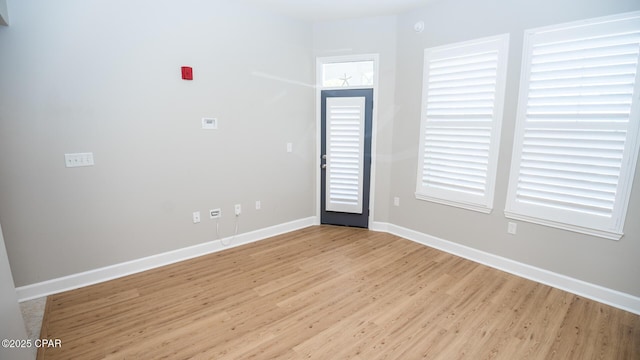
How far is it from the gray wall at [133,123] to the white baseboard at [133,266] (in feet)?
0.22

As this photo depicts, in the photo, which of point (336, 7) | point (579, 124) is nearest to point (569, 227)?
point (579, 124)

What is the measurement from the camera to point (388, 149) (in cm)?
401

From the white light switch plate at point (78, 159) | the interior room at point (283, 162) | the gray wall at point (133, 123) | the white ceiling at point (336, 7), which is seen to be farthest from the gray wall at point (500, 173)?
the white light switch plate at point (78, 159)

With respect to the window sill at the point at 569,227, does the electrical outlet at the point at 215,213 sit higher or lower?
lower

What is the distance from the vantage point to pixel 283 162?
4.01m

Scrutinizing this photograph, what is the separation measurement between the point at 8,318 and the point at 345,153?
11.5 ft

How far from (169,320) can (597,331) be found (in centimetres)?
325

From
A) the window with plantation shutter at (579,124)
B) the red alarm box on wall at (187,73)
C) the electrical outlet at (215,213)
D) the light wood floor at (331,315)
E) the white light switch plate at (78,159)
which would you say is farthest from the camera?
the electrical outlet at (215,213)

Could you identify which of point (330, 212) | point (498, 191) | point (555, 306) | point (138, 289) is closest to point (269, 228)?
point (330, 212)

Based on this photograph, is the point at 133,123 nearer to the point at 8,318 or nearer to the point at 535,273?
the point at 8,318

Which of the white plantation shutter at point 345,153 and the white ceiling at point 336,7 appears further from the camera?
the white plantation shutter at point 345,153

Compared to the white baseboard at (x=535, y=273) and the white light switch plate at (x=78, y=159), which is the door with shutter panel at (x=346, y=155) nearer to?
the white baseboard at (x=535, y=273)

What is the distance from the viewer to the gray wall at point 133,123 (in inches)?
93.7

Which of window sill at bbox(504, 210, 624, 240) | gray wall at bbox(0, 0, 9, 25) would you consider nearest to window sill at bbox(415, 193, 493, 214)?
window sill at bbox(504, 210, 624, 240)
